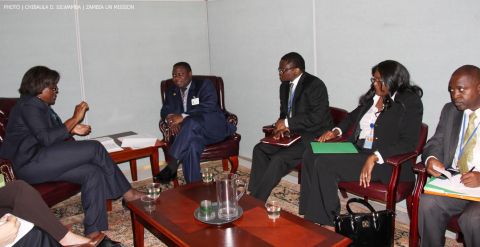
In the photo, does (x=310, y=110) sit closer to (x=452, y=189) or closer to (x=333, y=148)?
(x=333, y=148)

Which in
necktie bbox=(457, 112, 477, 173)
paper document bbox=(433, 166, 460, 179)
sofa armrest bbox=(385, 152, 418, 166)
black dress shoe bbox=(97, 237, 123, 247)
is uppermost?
necktie bbox=(457, 112, 477, 173)

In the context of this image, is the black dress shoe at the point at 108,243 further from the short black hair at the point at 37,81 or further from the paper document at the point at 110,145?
the short black hair at the point at 37,81

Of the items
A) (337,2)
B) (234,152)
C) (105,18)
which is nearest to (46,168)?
(234,152)

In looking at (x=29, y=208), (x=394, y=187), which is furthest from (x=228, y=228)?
(x=29, y=208)

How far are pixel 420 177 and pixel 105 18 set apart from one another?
3.63m

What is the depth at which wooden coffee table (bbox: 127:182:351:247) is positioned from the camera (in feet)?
7.16

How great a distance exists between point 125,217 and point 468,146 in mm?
2730

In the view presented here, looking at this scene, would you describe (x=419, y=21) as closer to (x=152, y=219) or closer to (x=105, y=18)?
(x=152, y=219)

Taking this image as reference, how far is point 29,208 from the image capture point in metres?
2.72

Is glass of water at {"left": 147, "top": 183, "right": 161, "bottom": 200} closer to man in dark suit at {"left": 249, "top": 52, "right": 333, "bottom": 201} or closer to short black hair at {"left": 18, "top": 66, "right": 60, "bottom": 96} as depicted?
man in dark suit at {"left": 249, "top": 52, "right": 333, "bottom": 201}

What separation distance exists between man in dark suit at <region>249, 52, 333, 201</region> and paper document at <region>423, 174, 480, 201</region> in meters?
1.30

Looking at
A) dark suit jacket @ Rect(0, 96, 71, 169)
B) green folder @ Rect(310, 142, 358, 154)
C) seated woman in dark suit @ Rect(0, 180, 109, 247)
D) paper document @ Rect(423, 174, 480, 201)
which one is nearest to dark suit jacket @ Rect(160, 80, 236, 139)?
green folder @ Rect(310, 142, 358, 154)

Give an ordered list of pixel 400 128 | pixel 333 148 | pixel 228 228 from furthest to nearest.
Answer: pixel 333 148
pixel 400 128
pixel 228 228

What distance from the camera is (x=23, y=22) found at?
4355 mm
